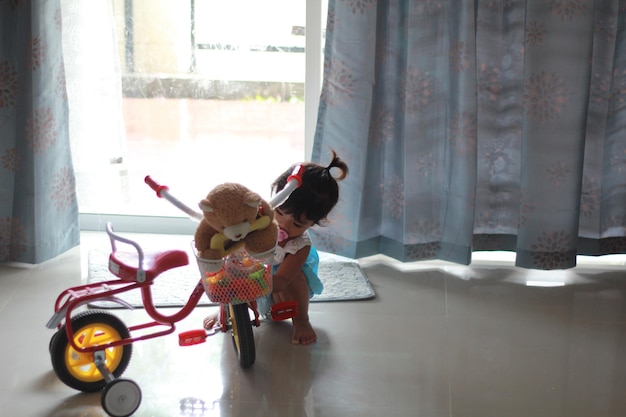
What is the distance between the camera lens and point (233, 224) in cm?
179

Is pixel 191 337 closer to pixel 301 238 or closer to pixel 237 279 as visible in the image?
pixel 237 279

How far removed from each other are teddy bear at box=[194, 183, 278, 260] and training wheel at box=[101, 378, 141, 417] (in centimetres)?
32

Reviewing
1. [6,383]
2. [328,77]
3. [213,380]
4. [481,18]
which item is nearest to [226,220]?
[213,380]

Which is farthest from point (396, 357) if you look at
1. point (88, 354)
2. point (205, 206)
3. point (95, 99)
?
point (95, 99)

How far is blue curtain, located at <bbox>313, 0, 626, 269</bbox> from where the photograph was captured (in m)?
2.45

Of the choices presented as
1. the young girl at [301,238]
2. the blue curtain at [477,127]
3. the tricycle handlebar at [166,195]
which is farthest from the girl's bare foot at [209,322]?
the blue curtain at [477,127]

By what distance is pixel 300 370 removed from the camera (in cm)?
200

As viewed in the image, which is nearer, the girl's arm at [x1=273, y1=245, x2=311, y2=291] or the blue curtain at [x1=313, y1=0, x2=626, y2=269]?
the girl's arm at [x1=273, y1=245, x2=311, y2=291]

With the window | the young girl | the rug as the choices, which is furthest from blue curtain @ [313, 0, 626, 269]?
the young girl

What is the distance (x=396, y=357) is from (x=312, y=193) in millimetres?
467

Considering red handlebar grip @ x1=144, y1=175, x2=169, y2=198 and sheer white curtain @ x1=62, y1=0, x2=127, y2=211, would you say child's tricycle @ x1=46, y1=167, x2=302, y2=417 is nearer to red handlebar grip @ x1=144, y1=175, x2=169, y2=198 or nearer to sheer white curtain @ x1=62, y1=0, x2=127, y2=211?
red handlebar grip @ x1=144, y1=175, x2=169, y2=198

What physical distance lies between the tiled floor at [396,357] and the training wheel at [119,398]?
67 millimetres

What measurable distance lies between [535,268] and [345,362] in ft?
2.83

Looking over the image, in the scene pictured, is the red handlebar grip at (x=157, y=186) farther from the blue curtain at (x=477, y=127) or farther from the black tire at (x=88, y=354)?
the blue curtain at (x=477, y=127)
